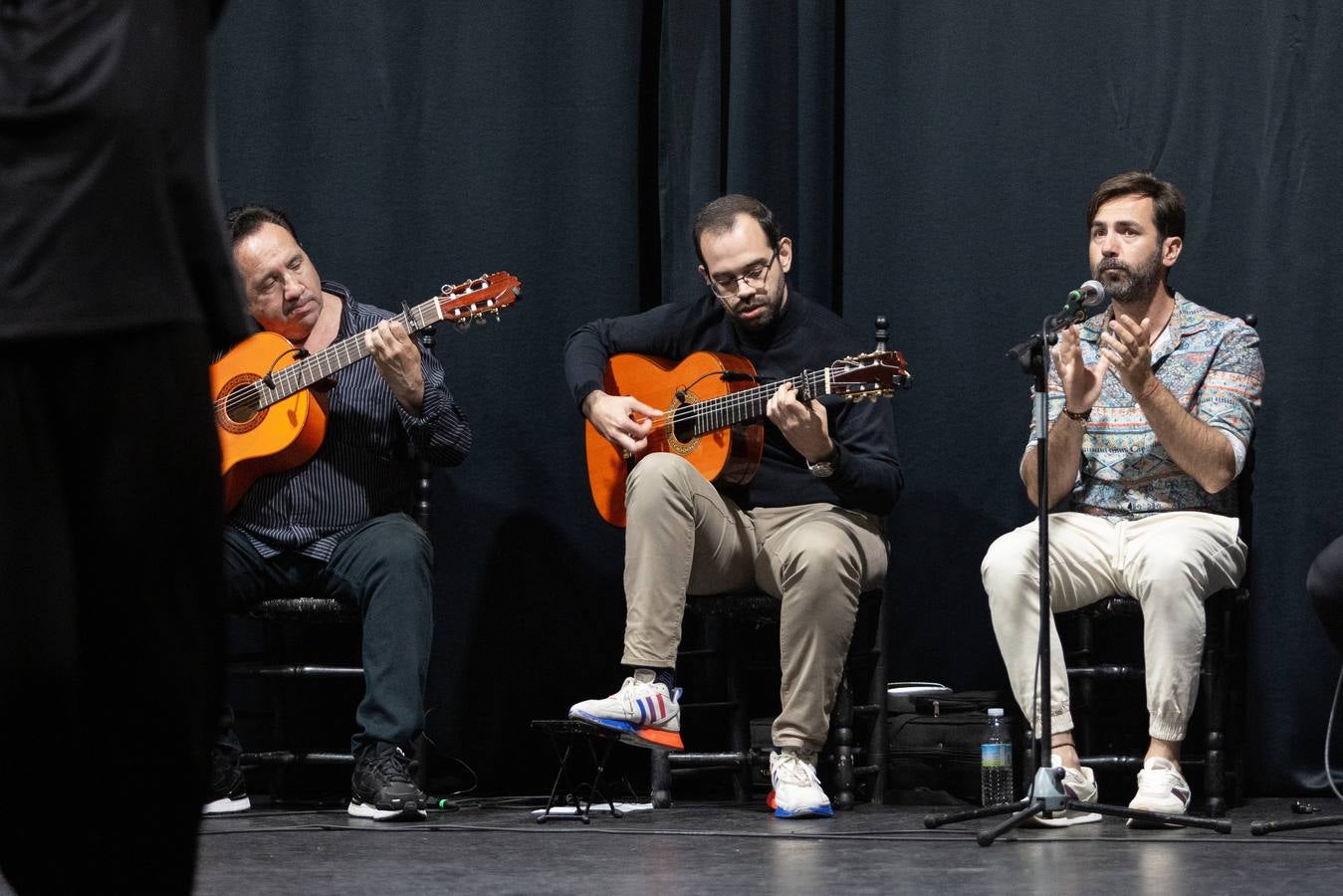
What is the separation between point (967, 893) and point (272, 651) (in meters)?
2.07

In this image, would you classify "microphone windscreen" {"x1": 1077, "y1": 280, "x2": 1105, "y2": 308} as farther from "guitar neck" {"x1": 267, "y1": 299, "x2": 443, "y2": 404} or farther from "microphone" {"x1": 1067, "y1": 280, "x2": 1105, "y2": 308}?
"guitar neck" {"x1": 267, "y1": 299, "x2": 443, "y2": 404}

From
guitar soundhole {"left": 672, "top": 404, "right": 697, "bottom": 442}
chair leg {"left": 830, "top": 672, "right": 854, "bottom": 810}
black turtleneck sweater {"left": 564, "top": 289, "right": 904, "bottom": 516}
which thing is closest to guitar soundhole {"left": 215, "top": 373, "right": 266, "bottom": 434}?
black turtleneck sweater {"left": 564, "top": 289, "right": 904, "bottom": 516}

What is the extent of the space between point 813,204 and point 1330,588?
157cm

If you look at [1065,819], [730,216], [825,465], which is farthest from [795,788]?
[730,216]

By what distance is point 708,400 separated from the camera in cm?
345

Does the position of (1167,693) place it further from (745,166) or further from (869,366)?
(745,166)

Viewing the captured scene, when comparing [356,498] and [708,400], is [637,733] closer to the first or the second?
[708,400]

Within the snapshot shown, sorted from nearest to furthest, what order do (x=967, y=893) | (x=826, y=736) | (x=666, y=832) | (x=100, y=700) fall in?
(x=100, y=700)
(x=967, y=893)
(x=666, y=832)
(x=826, y=736)

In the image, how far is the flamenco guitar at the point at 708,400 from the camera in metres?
3.24

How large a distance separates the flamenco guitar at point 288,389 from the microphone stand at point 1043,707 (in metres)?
1.23

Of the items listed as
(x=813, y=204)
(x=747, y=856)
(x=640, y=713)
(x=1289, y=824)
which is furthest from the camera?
Answer: (x=813, y=204)

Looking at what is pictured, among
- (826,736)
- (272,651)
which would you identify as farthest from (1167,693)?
(272,651)

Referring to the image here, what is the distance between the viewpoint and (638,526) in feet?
10.7

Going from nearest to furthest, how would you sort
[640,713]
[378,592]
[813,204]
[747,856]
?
[747,856] → [640,713] → [378,592] → [813,204]
